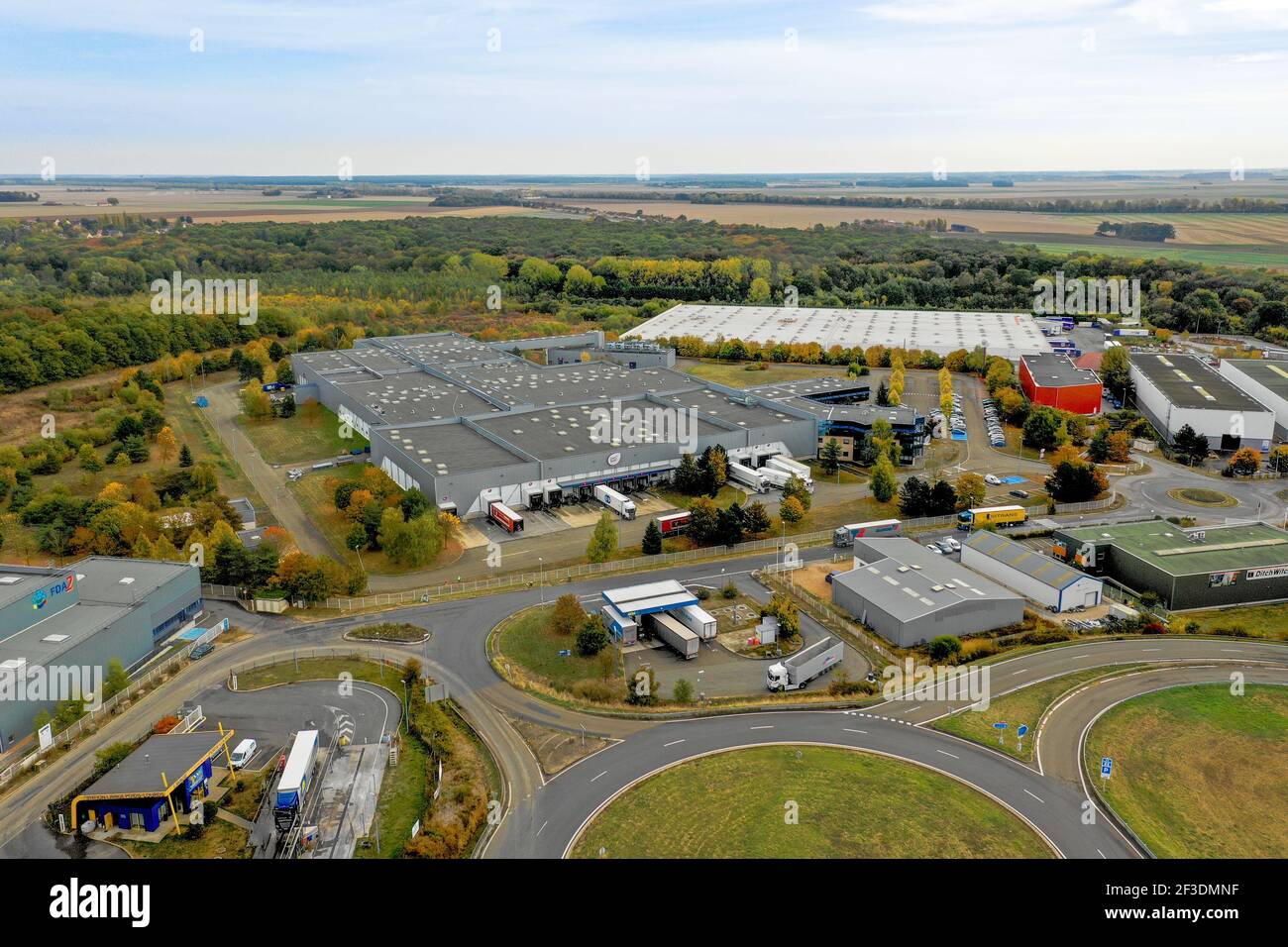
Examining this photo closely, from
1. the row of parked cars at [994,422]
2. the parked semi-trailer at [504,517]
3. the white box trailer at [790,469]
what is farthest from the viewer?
the row of parked cars at [994,422]

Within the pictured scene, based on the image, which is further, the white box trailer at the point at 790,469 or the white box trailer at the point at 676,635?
the white box trailer at the point at 790,469

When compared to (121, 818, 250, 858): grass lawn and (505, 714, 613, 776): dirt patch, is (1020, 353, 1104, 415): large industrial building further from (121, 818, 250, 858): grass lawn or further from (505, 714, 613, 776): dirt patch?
(121, 818, 250, 858): grass lawn

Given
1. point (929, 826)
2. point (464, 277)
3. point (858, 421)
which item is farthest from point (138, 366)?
point (929, 826)

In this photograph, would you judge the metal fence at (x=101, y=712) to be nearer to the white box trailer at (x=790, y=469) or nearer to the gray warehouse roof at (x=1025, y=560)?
the white box trailer at (x=790, y=469)

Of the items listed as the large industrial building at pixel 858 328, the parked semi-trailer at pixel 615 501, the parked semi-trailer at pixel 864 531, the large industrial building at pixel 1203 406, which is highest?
the large industrial building at pixel 858 328

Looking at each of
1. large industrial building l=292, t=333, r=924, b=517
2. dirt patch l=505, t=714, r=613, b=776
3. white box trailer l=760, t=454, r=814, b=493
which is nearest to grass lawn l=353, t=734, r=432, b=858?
dirt patch l=505, t=714, r=613, b=776

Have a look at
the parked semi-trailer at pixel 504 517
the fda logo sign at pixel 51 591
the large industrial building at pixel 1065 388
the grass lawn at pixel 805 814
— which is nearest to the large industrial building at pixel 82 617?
the fda logo sign at pixel 51 591

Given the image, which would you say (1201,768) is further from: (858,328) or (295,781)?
(858,328)
